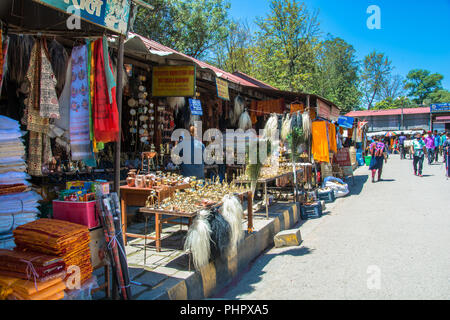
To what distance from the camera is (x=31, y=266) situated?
2582 millimetres

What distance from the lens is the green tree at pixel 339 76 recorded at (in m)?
33.1

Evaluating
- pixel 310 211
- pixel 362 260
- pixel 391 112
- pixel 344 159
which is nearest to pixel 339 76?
pixel 391 112

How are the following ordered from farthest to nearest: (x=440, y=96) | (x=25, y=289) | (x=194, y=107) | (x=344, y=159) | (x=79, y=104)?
1. (x=440, y=96)
2. (x=344, y=159)
3. (x=194, y=107)
4. (x=79, y=104)
5. (x=25, y=289)

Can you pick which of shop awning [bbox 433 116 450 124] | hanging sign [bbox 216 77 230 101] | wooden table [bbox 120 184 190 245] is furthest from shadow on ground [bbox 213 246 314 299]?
shop awning [bbox 433 116 450 124]

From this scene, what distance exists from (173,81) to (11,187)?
13.8 feet

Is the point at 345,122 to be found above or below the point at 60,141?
above

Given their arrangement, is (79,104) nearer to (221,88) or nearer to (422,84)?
(221,88)

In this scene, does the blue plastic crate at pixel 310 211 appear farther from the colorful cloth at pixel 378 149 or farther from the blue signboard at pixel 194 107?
the colorful cloth at pixel 378 149

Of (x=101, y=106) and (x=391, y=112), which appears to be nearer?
(x=101, y=106)

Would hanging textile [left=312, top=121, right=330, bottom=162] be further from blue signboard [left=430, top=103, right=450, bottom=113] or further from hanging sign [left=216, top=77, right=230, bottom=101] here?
blue signboard [left=430, top=103, right=450, bottom=113]

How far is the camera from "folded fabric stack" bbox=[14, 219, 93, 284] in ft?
9.18

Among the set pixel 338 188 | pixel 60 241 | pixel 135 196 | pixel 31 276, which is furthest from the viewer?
pixel 338 188

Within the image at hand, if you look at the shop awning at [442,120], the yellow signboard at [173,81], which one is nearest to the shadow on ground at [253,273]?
the yellow signboard at [173,81]

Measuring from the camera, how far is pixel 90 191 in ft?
11.6
